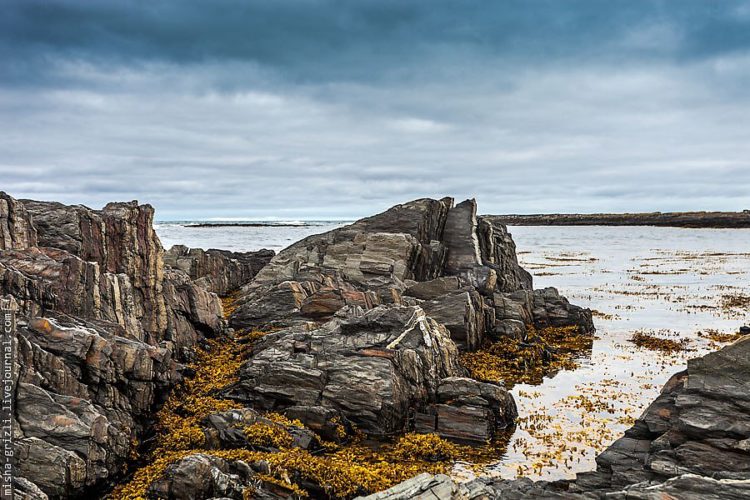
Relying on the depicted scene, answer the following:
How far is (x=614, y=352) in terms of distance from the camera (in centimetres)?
3750

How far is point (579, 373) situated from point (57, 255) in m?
29.6

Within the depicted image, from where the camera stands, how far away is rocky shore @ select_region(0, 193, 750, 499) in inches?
636

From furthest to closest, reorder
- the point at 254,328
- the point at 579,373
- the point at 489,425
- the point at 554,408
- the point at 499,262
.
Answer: the point at 499,262
the point at 254,328
the point at 579,373
the point at 554,408
the point at 489,425

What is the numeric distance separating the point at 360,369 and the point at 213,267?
120ft

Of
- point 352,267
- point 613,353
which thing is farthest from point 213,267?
point 613,353

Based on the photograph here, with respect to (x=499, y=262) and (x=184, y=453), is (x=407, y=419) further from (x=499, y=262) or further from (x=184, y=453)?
(x=499, y=262)

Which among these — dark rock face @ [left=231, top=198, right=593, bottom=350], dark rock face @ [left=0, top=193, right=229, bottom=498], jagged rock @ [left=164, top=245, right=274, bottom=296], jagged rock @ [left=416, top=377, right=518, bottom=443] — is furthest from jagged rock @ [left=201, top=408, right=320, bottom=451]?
jagged rock @ [left=164, top=245, right=274, bottom=296]

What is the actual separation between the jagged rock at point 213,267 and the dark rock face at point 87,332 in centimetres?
1720

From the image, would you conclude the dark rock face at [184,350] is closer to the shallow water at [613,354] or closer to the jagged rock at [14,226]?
the jagged rock at [14,226]

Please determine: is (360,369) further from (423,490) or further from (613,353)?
(613,353)

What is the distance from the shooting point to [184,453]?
19.2 m

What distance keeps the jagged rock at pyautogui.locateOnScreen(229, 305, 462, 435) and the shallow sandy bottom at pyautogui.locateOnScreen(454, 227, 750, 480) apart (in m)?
4.58

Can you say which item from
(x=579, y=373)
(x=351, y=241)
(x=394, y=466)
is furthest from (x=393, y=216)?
(x=394, y=466)

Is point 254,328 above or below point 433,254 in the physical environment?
below
